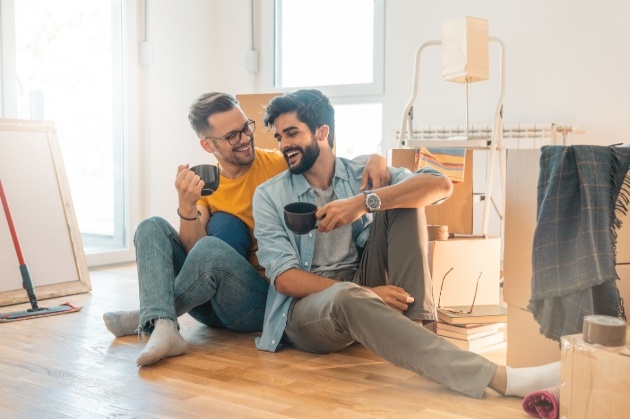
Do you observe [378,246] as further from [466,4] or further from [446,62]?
[466,4]

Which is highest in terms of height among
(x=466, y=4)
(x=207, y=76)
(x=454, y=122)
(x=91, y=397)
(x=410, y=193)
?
(x=466, y=4)

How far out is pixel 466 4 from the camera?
13.9ft

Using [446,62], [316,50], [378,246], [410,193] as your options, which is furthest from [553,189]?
[316,50]

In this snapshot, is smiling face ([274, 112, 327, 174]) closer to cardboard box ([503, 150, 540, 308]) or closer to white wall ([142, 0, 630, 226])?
cardboard box ([503, 150, 540, 308])

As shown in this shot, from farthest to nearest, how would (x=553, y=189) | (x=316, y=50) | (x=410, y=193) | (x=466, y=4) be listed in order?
(x=316, y=50) < (x=466, y=4) < (x=410, y=193) < (x=553, y=189)

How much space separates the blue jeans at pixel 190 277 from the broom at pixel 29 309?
840mm

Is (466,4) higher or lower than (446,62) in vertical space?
higher

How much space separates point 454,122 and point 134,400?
9.40ft

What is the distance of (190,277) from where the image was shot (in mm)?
2363

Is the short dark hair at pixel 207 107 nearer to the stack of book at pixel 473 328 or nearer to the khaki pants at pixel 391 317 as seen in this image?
the khaki pants at pixel 391 317

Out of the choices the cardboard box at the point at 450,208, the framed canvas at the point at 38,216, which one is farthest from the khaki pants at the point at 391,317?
the framed canvas at the point at 38,216

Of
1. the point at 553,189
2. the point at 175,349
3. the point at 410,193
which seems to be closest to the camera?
the point at 553,189

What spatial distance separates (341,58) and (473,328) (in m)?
2.70

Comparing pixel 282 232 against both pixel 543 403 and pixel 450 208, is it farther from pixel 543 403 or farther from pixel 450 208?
pixel 450 208
